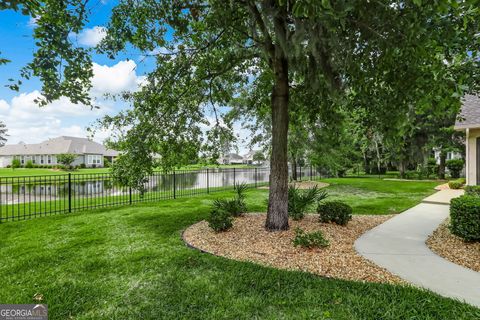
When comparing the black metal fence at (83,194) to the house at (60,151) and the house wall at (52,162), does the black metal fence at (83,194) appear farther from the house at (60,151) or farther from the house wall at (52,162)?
the house wall at (52,162)

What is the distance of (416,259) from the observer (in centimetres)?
402

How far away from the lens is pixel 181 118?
6.53m

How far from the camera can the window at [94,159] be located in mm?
44656

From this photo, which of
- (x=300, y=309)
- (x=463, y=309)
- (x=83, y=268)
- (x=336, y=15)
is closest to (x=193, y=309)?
(x=300, y=309)

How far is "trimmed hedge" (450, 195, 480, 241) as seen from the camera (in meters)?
4.62

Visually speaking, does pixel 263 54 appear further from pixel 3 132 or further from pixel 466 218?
pixel 3 132

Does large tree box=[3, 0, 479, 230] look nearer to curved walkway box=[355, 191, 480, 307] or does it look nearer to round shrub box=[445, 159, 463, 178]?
curved walkway box=[355, 191, 480, 307]

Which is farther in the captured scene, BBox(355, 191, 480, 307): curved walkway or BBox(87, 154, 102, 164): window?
BBox(87, 154, 102, 164): window

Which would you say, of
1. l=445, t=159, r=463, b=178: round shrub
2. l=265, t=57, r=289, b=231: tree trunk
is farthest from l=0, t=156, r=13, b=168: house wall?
l=445, t=159, r=463, b=178: round shrub

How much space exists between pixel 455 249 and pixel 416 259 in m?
1.04

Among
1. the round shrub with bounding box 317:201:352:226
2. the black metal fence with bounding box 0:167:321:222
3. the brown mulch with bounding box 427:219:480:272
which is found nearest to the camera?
the brown mulch with bounding box 427:219:480:272

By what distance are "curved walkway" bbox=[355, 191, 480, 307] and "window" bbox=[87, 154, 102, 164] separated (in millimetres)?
48010

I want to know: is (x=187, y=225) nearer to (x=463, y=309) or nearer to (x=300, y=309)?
(x=300, y=309)

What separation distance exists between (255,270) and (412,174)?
22.2 m
